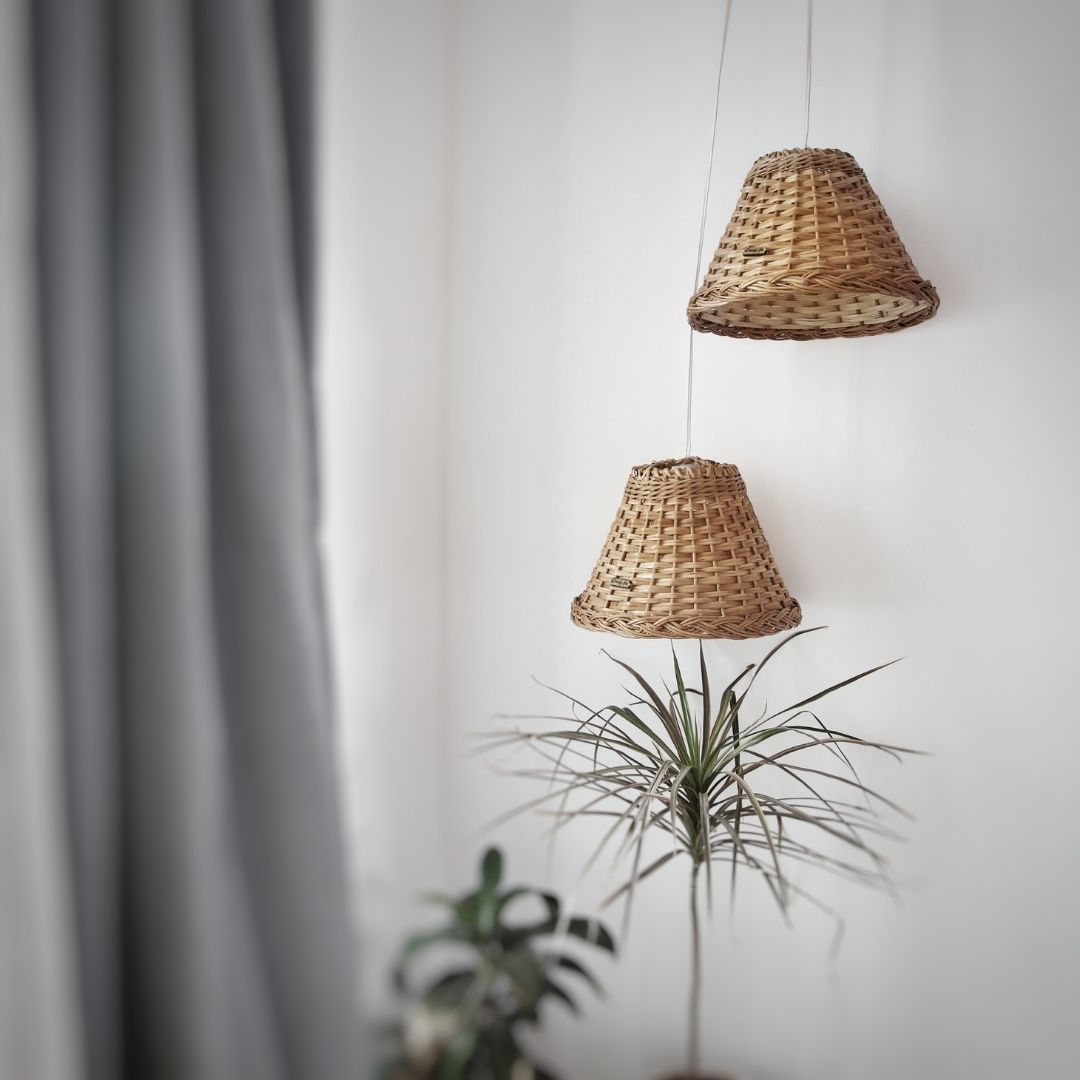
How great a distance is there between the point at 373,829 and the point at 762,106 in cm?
131

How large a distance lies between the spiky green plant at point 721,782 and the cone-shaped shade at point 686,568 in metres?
0.13

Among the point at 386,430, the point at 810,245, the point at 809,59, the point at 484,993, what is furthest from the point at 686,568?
the point at 809,59

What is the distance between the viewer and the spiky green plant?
4.00 feet

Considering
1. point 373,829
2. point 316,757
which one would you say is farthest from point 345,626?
point 316,757

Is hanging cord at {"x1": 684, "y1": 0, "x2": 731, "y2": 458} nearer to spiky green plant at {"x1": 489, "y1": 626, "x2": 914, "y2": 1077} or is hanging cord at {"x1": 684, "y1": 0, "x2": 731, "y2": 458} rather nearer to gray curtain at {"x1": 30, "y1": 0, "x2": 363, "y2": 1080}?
spiky green plant at {"x1": 489, "y1": 626, "x2": 914, "y2": 1077}

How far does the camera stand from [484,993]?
1352mm

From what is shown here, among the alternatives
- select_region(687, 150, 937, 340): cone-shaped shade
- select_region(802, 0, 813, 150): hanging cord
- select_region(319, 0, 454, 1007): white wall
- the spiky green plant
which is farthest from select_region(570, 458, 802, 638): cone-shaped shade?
select_region(802, 0, 813, 150): hanging cord

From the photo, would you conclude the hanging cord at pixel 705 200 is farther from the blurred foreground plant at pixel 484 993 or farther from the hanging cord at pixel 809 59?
the blurred foreground plant at pixel 484 993

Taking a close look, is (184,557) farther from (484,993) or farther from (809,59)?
(809,59)

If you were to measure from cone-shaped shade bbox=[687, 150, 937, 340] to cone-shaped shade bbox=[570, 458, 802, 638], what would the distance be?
0.25 m

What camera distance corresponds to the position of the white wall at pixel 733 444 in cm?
131

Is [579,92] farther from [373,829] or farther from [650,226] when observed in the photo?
[373,829]

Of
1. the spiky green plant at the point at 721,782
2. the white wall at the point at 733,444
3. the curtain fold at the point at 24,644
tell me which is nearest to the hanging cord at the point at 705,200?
the white wall at the point at 733,444

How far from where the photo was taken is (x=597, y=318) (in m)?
1.53
